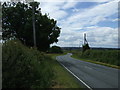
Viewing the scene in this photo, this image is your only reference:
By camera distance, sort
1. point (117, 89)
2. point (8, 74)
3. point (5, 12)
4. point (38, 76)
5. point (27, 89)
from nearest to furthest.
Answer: point (8, 74) < point (27, 89) < point (38, 76) < point (117, 89) < point (5, 12)

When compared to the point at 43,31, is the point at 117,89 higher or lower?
lower

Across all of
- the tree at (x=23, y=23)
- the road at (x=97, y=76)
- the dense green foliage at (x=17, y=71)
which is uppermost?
the tree at (x=23, y=23)

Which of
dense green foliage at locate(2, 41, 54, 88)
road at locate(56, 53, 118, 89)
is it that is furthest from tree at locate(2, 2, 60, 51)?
dense green foliage at locate(2, 41, 54, 88)

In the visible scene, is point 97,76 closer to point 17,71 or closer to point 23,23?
point 17,71

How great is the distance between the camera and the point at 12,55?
300 inches

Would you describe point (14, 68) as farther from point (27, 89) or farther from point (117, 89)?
point (117, 89)

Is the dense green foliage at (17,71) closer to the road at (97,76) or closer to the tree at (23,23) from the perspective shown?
the road at (97,76)

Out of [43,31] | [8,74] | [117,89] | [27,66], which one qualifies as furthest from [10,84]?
[43,31]

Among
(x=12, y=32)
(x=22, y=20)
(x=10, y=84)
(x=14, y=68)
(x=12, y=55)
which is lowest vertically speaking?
(x=10, y=84)

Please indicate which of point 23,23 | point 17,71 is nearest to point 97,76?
point 17,71

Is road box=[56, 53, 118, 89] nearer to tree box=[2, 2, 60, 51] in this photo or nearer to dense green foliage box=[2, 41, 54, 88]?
dense green foliage box=[2, 41, 54, 88]

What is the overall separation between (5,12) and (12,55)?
2258cm

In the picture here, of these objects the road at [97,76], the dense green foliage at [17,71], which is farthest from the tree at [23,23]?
the dense green foliage at [17,71]

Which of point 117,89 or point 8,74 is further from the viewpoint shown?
point 117,89
